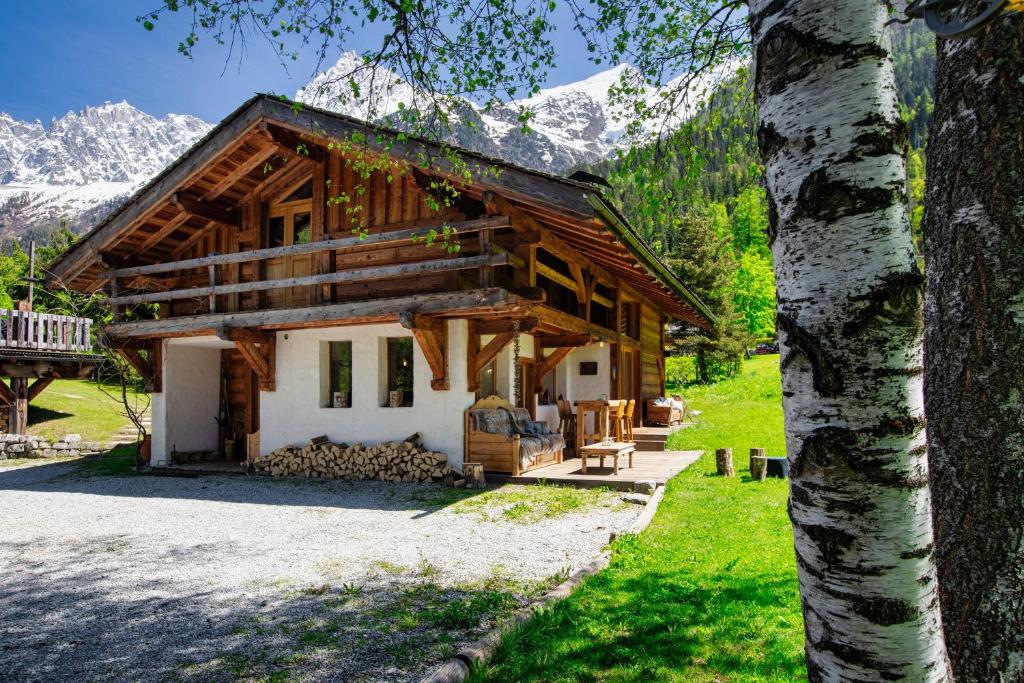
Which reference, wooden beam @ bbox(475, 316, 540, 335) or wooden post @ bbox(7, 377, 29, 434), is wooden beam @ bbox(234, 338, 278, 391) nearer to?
wooden beam @ bbox(475, 316, 540, 335)

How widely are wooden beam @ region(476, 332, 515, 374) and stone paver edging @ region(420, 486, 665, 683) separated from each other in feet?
15.5

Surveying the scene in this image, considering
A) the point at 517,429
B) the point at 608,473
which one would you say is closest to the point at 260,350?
the point at 517,429

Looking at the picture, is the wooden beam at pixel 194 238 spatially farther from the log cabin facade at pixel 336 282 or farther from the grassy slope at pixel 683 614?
the grassy slope at pixel 683 614

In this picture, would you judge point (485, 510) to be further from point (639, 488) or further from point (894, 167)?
point (894, 167)

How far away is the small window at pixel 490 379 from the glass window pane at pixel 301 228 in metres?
4.25

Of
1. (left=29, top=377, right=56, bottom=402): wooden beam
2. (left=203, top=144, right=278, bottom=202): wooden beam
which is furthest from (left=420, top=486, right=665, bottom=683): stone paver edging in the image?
(left=29, top=377, right=56, bottom=402): wooden beam

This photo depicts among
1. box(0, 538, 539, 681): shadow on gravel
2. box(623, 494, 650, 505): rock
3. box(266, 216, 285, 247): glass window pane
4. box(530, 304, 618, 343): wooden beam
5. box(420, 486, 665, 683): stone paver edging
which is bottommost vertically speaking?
box(0, 538, 539, 681): shadow on gravel

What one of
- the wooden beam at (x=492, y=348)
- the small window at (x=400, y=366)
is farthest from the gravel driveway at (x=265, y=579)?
the small window at (x=400, y=366)

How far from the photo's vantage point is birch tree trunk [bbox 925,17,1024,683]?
2170mm

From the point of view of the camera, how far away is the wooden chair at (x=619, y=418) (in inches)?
475

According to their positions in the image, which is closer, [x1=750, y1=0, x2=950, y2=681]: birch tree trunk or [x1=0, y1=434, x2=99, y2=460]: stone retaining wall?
[x1=750, y1=0, x2=950, y2=681]: birch tree trunk

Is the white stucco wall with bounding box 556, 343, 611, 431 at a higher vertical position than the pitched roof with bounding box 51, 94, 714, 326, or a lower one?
lower

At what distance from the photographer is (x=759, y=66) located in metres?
1.64

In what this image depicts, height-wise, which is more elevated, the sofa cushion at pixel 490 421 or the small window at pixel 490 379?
the small window at pixel 490 379
